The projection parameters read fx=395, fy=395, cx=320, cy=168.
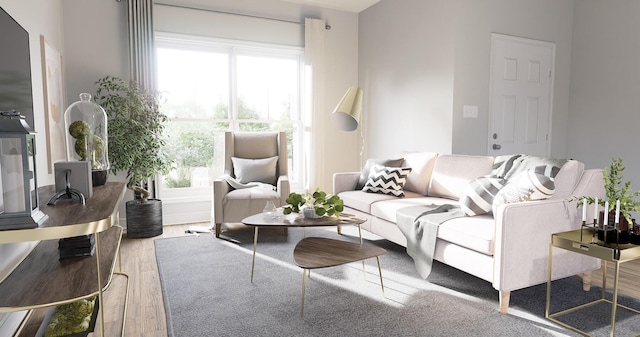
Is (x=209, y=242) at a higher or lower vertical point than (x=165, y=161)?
lower

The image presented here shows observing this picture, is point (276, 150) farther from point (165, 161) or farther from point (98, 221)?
point (98, 221)

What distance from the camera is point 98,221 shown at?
54.3 inches

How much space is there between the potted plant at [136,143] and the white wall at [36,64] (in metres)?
0.66

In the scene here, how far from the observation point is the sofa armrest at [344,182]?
3980mm

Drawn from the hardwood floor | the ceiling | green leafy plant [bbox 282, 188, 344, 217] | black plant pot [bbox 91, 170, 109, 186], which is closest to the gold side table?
the hardwood floor

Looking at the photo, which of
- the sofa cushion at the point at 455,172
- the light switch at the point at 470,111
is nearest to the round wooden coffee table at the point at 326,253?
the sofa cushion at the point at 455,172

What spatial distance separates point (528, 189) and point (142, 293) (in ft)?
8.14

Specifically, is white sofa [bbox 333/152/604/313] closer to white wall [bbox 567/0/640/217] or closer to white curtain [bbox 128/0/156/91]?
white wall [bbox 567/0/640/217]

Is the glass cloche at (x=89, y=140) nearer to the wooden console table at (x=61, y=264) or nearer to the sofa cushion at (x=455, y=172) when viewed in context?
the wooden console table at (x=61, y=264)

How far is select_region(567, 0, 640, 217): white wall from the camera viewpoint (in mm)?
4078

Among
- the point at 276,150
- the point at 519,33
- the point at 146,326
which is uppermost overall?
the point at 519,33

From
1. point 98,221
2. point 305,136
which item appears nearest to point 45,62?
point 98,221

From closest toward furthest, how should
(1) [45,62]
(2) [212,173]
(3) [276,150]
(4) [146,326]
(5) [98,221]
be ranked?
(5) [98,221] < (4) [146,326] < (1) [45,62] < (3) [276,150] < (2) [212,173]

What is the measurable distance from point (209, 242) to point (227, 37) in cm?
244
